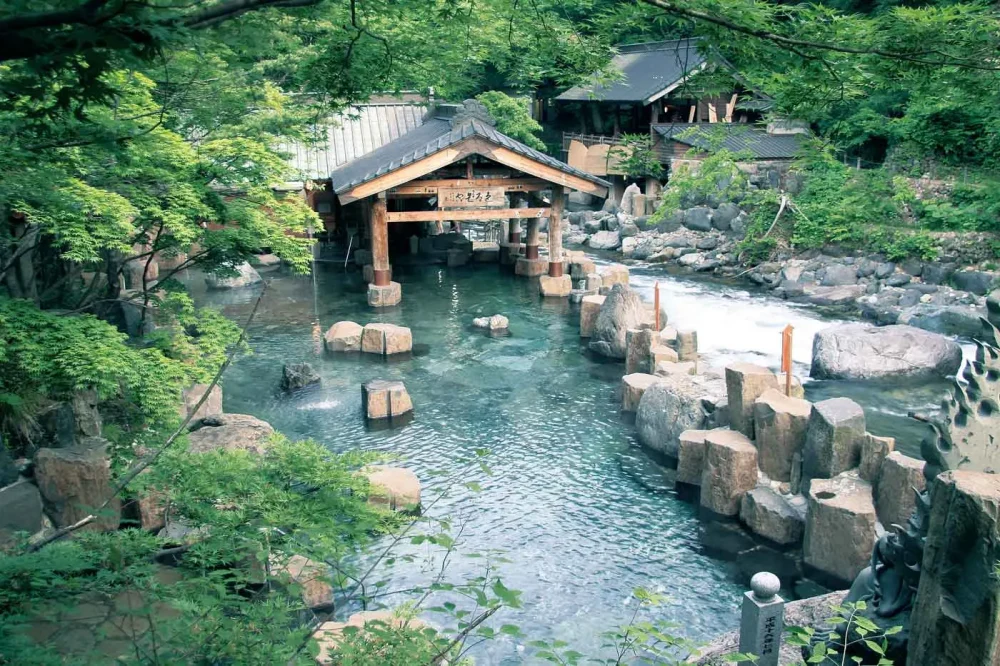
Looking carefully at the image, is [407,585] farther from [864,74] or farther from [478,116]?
[478,116]

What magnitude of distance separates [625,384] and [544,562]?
413 centimetres

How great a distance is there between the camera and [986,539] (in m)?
4.04

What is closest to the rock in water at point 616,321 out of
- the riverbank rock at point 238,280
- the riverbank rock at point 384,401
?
the riverbank rock at point 384,401

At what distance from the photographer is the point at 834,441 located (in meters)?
8.02

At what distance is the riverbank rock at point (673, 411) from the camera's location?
33.3ft

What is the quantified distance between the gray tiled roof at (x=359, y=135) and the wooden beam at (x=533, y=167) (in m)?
5.16

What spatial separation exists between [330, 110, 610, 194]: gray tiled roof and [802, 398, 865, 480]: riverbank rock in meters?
10.4

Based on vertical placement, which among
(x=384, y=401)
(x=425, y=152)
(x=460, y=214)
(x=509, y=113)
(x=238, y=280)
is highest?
(x=509, y=113)

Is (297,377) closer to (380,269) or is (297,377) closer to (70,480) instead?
(380,269)

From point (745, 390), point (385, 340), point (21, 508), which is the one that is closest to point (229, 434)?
point (21, 508)

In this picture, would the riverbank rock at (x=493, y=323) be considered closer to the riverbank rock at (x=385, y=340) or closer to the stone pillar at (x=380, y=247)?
the riverbank rock at (x=385, y=340)

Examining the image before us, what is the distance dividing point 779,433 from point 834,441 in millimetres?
738

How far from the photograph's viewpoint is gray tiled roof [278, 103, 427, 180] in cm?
2134

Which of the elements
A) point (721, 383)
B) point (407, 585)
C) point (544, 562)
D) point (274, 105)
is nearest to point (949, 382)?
point (721, 383)
